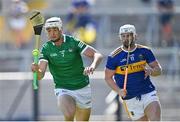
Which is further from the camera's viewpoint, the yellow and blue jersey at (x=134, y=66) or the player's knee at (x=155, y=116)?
the yellow and blue jersey at (x=134, y=66)

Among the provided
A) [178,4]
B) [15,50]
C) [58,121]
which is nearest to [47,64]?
[58,121]

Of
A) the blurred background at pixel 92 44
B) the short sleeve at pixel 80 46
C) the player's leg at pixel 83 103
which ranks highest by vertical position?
the short sleeve at pixel 80 46

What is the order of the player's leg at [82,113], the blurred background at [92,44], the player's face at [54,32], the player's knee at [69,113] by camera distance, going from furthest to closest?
the blurred background at [92,44] < the player's leg at [82,113] < the player's knee at [69,113] < the player's face at [54,32]

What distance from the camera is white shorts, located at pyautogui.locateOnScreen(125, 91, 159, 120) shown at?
36.7 feet

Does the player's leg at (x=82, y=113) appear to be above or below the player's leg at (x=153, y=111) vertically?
below

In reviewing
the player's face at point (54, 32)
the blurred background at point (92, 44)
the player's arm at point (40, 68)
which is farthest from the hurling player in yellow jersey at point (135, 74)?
the blurred background at point (92, 44)

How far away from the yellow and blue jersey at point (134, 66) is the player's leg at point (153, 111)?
240mm

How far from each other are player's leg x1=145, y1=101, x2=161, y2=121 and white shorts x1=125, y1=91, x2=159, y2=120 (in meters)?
0.06

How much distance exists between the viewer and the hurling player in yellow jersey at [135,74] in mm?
11039

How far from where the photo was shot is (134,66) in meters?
11.1

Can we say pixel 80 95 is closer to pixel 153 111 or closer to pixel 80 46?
pixel 80 46

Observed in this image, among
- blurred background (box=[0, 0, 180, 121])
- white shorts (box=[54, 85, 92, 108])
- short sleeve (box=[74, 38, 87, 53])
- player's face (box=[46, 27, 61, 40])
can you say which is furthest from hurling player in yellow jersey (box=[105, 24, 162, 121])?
blurred background (box=[0, 0, 180, 121])

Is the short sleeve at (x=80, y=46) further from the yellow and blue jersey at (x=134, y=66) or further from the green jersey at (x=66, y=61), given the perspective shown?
the yellow and blue jersey at (x=134, y=66)

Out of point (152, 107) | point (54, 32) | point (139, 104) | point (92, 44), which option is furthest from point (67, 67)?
point (92, 44)
